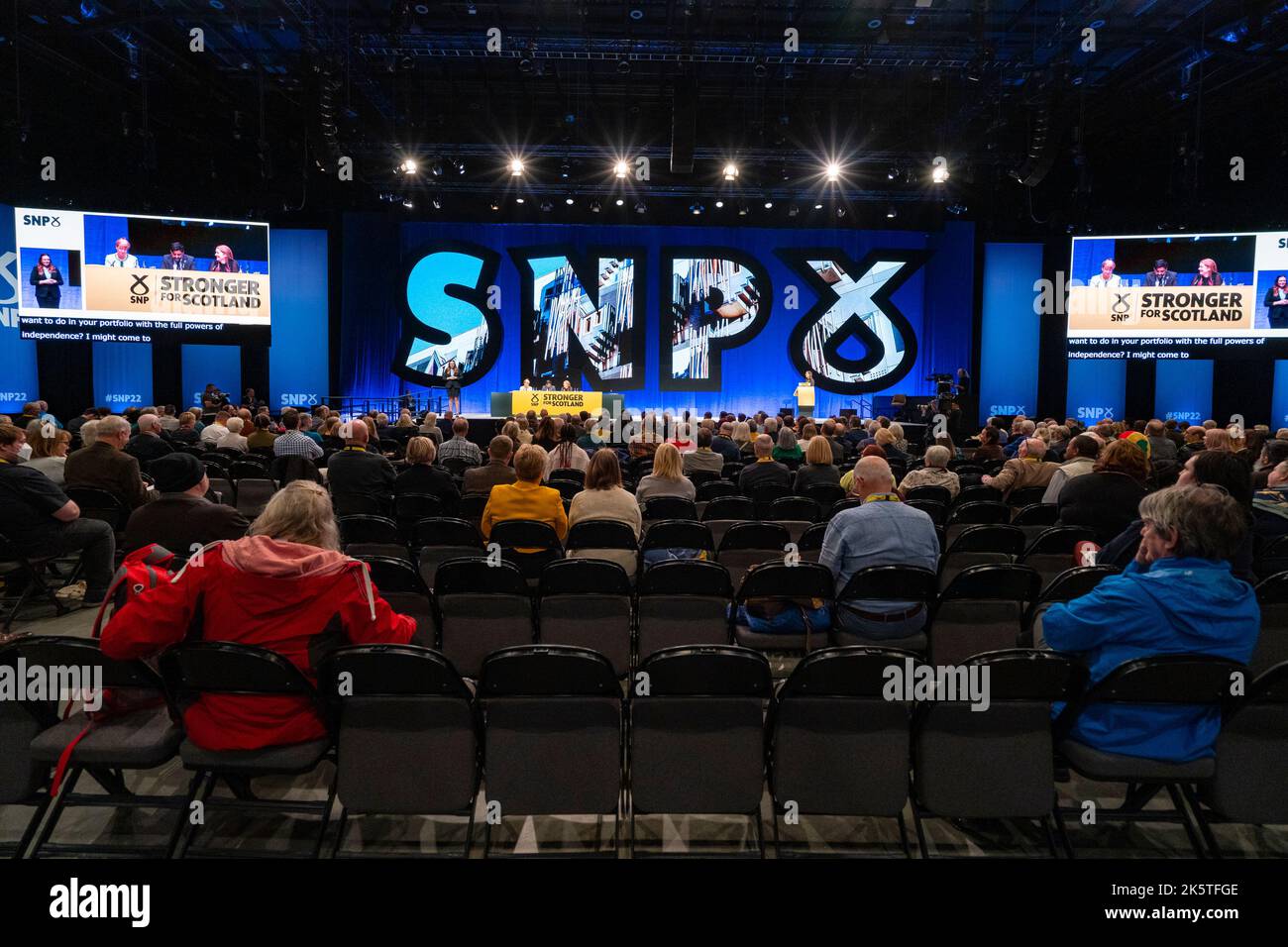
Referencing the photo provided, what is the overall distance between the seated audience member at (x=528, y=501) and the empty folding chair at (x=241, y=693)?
233cm

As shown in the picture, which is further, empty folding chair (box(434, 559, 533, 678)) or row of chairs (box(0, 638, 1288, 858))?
empty folding chair (box(434, 559, 533, 678))

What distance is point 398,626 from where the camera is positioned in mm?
2832

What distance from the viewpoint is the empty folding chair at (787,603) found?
3895 mm

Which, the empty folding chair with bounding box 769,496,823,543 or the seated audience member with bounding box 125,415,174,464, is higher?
the seated audience member with bounding box 125,415,174,464

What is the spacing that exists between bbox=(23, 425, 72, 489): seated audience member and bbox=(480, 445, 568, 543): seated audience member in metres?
4.13

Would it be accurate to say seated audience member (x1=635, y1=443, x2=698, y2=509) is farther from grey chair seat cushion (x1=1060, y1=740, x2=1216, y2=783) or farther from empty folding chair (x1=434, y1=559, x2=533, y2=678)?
grey chair seat cushion (x1=1060, y1=740, x2=1216, y2=783)

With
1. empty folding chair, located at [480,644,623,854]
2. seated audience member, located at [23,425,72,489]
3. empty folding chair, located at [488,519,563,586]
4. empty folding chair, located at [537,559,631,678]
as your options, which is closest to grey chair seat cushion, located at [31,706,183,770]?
empty folding chair, located at [480,644,623,854]

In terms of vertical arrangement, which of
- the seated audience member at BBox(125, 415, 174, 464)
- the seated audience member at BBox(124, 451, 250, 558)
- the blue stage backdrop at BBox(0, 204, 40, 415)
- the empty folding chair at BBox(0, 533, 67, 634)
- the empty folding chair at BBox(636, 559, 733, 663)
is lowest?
the empty folding chair at BBox(0, 533, 67, 634)

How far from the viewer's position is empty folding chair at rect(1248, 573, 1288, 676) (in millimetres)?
3740

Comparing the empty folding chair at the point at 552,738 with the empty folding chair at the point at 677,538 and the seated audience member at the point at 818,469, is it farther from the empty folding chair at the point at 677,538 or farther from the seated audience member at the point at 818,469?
the seated audience member at the point at 818,469

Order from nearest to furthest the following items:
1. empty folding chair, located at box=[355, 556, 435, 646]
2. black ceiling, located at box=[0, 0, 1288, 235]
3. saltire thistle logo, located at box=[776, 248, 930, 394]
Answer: empty folding chair, located at box=[355, 556, 435, 646]
black ceiling, located at box=[0, 0, 1288, 235]
saltire thistle logo, located at box=[776, 248, 930, 394]

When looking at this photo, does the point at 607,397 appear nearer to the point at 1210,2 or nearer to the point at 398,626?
the point at 1210,2

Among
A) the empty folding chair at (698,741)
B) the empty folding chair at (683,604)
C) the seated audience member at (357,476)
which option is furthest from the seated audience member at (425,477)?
the empty folding chair at (698,741)

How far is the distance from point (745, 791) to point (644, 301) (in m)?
19.1
